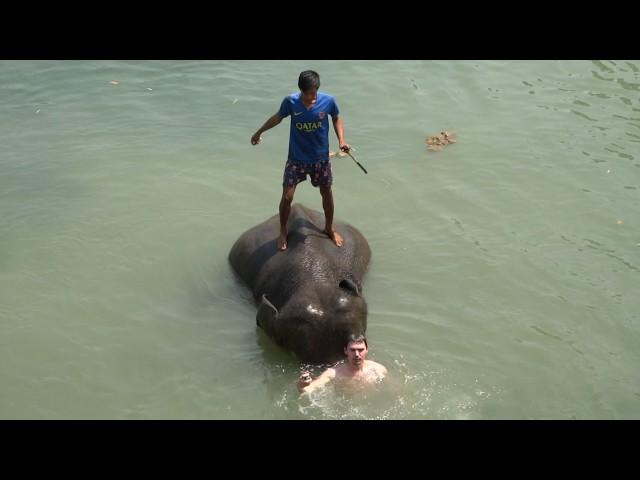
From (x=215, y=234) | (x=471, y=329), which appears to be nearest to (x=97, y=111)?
(x=215, y=234)

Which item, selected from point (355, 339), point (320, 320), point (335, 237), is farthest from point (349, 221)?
point (355, 339)

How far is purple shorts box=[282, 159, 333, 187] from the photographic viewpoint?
7.70m

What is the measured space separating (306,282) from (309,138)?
5.02 ft

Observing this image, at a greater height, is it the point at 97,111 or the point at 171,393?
the point at 97,111

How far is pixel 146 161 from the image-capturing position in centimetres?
1112

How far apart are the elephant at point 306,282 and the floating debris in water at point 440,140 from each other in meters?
3.24

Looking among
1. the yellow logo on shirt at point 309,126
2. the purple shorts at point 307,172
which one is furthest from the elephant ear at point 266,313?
the yellow logo on shirt at point 309,126

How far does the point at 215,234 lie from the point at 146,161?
240cm

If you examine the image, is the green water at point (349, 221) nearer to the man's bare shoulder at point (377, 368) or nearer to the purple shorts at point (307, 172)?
the man's bare shoulder at point (377, 368)

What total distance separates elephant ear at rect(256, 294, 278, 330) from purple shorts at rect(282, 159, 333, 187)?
4.37ft

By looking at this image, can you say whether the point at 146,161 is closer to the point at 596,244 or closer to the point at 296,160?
the point at 296,160

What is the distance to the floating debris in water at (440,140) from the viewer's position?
450 inches

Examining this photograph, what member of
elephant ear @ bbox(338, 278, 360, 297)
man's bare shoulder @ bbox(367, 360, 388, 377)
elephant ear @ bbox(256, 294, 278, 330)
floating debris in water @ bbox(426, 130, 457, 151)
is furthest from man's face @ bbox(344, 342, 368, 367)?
floating debris in water @ bbox(426, 130, 457, 151)

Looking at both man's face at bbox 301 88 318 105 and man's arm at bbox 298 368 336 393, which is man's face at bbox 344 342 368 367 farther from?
man's face at bbox 301 88 318 105
